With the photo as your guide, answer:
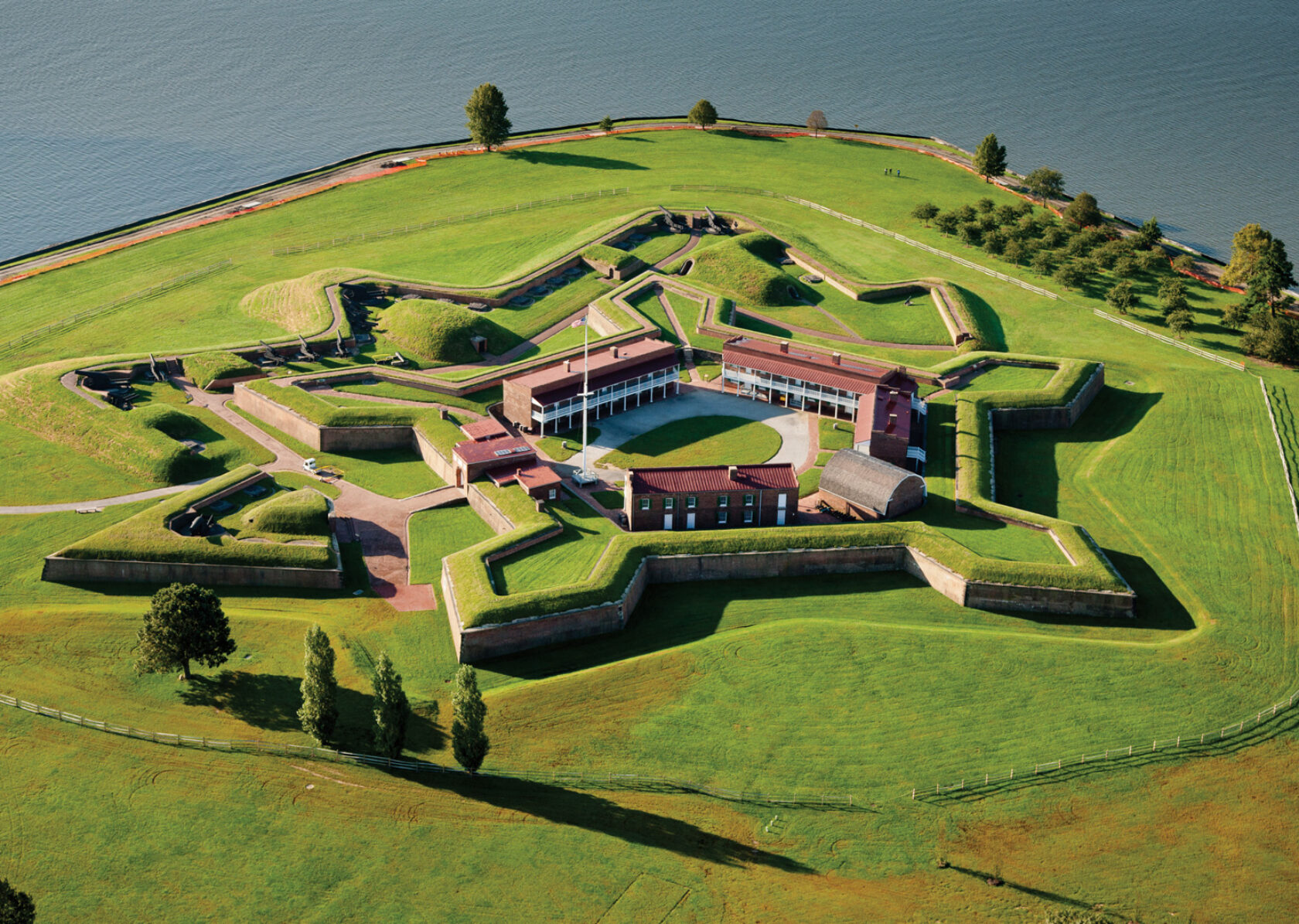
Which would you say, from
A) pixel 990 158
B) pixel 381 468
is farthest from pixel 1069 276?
pixel 381 468

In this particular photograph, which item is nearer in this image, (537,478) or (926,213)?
(537,478)

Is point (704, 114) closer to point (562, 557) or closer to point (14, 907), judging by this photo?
point (562, 557)

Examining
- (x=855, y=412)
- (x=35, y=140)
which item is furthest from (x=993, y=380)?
(x=35, y=140)

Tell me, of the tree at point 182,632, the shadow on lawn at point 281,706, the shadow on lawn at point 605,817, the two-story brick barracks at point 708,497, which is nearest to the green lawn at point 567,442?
the two-story brick barracks at point 708,497

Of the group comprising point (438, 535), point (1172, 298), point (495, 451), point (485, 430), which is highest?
point (1172, 298)

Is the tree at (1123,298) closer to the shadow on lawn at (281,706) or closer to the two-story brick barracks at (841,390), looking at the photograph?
the two-story brick barracks at (841,390)

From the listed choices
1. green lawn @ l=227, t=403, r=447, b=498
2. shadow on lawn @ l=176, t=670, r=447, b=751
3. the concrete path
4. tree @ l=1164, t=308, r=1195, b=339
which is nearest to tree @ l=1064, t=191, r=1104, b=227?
tree @ l=1164, t=308, r=1195, b=339

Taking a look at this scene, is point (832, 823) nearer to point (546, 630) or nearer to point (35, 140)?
point (546, 630)
